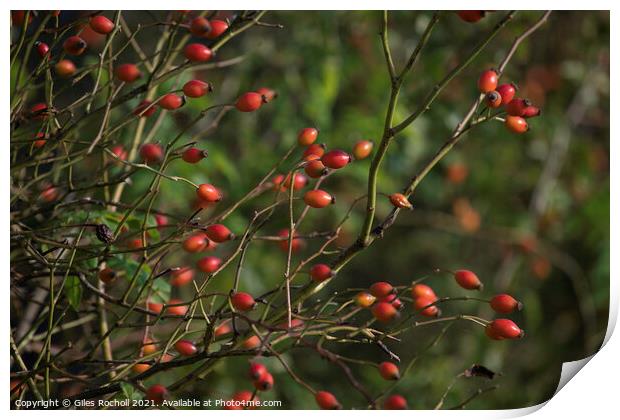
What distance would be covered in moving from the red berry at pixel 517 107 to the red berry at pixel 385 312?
232mm

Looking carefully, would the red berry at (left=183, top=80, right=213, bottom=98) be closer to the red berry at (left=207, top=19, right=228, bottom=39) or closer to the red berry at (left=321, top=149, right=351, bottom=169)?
the red berry at (left=207, top=19, right=228, bottom=39)

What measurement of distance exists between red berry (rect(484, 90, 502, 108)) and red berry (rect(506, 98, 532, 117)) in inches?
0.9

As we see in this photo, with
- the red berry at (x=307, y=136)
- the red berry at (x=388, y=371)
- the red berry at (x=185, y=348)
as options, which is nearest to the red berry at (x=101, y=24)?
the red berry at (x=307, y=136)

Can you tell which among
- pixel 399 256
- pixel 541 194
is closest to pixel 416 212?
pixel 399 256

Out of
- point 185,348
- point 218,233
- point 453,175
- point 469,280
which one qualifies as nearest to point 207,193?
point 218,233

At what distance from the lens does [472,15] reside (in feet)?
2.50

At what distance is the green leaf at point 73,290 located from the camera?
2.53 feet

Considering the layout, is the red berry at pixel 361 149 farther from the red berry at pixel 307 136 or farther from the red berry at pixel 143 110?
the red berry at pixel 143 110

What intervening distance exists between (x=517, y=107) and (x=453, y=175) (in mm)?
1194

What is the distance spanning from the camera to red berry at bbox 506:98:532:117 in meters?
0.76

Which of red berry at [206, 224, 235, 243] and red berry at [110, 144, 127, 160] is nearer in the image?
red berry at [206, 224, 235, 243]

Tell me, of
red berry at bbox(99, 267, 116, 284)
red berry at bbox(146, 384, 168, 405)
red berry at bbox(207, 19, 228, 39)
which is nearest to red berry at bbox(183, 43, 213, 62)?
red berry at bbox(207, 19, 228, 39)
